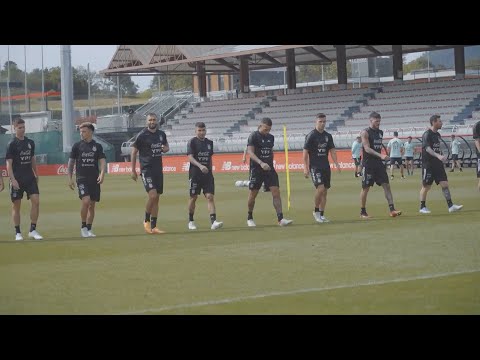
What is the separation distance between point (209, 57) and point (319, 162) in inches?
1684

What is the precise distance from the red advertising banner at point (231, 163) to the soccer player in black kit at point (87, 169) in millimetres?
26431

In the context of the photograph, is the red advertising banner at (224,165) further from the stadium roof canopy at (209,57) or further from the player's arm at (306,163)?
the player's arm at (306,163)

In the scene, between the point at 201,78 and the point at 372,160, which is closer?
the point at 372,160

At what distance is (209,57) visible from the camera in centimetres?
6069

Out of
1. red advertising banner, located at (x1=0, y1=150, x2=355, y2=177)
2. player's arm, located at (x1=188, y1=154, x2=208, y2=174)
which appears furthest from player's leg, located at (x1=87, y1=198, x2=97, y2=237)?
red advertising banner, located at (x1=0, y1=150, x2=355, y2=177)

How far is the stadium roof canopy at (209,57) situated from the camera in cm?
6069

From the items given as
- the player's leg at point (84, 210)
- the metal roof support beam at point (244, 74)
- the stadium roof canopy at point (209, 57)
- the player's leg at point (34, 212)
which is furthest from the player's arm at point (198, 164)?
the metal roof support beam at point (244, 74)

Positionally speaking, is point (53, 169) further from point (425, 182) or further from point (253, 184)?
point (425, 182)

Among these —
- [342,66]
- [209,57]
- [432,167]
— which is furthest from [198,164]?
[342,66]

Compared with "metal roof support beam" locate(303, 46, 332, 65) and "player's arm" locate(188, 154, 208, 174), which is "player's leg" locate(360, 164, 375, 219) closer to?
"player's arm" locate(188, 154, 208, 174)

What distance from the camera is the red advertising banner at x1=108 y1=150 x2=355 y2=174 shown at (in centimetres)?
4706
